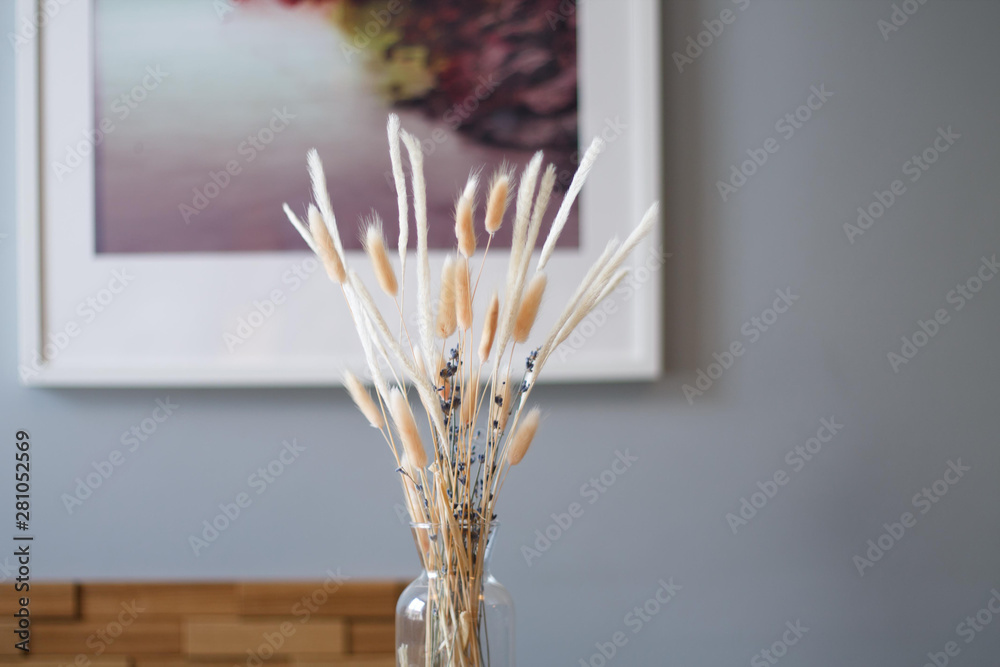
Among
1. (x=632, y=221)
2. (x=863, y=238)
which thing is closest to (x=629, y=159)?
(x=632, y=221)

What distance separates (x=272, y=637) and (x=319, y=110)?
2.31ft

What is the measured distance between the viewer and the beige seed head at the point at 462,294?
73cm

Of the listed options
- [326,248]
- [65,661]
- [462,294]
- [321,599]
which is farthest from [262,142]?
[65,661]

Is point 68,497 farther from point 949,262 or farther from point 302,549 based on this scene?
point 949,262

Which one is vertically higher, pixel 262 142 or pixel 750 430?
pixel 262 142

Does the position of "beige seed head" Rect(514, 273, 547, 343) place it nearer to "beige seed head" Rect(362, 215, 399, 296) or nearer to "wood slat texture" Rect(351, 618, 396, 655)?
"beige seed head" Rect(362, 215, 399, 296)

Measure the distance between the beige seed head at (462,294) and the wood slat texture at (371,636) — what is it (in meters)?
0.50

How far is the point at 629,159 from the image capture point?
41.3 inches

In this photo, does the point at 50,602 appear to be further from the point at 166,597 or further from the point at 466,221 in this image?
the point at 466,221

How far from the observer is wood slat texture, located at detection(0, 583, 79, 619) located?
1031mm

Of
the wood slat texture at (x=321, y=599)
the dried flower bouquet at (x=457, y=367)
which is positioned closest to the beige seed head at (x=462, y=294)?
the dried flower bouquet at (x=457, y=367)

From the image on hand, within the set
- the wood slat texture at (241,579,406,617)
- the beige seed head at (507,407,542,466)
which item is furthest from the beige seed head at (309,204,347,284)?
the wood slat texture at (241,579,406,617)

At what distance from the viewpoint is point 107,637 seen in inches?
40.7

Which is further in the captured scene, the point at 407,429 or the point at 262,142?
the point at 262,142
